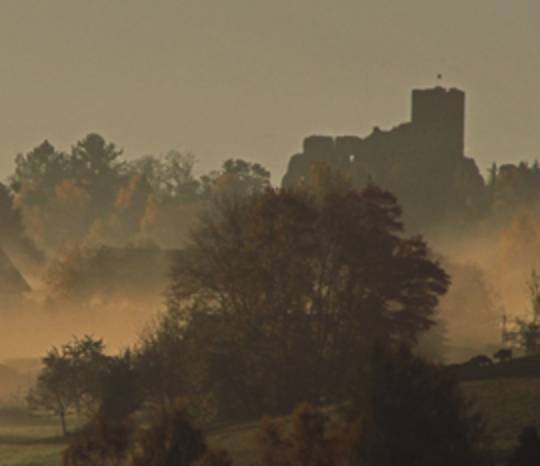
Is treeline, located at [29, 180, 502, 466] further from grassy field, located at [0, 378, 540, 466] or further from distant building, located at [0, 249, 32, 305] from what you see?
distant building, located at [0, 249, 32, 305]

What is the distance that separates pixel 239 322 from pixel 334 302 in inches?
185

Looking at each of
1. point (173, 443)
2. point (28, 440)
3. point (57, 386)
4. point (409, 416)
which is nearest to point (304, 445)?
point (409, 416)

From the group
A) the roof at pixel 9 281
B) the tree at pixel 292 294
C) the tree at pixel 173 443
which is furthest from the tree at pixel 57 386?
the roof at pixel 9 281

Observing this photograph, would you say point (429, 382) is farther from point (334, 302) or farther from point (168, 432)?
point (334, 302)

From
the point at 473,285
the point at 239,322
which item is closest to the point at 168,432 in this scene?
the point at 239,322

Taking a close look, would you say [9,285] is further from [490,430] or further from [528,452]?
[528,452]

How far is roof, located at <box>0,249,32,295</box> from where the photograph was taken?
195 meters

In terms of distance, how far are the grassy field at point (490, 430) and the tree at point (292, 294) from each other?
7.01 metres

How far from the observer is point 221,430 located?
88.2m

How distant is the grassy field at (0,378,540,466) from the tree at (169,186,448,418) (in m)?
7.01

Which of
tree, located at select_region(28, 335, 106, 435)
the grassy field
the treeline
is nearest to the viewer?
the grassy field

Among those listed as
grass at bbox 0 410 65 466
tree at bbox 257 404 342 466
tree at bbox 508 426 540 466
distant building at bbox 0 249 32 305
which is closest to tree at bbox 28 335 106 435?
grass at bbox 0 410 65 466

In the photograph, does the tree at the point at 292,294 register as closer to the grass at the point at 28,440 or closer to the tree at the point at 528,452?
the grass at the point at 28,440

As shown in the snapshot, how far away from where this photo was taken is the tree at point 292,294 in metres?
95.6
